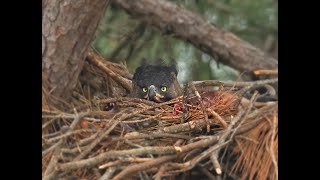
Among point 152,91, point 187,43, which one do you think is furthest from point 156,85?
point 187,43

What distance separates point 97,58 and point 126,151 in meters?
0.38

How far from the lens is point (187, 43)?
2.34m

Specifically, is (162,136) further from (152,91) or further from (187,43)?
(187,43)

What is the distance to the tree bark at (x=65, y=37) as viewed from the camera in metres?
1.89

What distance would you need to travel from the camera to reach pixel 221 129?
179 centimetres

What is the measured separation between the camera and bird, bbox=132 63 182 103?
5.73ft

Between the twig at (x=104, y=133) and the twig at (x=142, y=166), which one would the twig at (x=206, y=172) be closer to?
the twig at (x=142, y=166)

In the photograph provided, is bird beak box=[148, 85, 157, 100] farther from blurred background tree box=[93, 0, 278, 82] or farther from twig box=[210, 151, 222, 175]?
twig box=[210, 151, 222, 175]

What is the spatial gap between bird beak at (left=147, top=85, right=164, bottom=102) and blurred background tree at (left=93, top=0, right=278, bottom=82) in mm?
81

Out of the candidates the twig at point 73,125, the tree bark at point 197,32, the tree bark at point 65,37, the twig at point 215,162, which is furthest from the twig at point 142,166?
the tree bark at point 197,32

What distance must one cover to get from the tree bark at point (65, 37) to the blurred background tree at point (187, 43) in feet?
0.34

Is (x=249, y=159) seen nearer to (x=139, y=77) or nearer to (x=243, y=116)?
(x=243, y=116)
